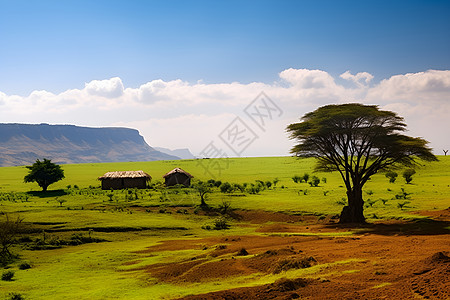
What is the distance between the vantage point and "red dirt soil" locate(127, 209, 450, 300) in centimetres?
Answer: 1088

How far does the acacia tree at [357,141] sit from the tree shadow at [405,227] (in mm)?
2196

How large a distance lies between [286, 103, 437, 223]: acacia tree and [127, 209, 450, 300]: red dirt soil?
5.49 metres

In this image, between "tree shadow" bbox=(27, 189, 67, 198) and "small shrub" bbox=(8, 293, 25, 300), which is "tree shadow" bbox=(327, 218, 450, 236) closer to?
"small shrub" bbox=(8, 293, 25, 300)

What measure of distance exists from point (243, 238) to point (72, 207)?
2439 centimetres

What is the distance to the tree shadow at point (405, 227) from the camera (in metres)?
23.6

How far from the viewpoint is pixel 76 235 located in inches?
1056

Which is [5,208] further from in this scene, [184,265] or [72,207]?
[184,265]

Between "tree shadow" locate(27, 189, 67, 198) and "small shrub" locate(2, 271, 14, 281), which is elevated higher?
"tree shadow" locate(27, 189, 67, 198)

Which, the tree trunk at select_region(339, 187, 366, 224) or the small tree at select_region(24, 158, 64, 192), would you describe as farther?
the small tree at select_region(24, 158, 64, 192)

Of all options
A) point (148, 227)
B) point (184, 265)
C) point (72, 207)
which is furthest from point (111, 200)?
point (184, 265)

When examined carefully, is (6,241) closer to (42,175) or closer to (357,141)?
(357,141)

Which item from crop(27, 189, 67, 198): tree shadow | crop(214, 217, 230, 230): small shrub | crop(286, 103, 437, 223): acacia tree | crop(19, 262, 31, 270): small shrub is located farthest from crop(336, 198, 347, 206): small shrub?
crop(27, 189, 67, 198): tree shadow

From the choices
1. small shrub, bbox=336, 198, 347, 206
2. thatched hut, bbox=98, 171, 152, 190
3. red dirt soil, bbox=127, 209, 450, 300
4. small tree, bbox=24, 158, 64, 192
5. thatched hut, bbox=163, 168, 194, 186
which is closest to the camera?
red dirt soil, bbox=127, 209, 450, 300

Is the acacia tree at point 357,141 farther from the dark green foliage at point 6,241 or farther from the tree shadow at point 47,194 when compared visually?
the tree shadow at point 47,194
